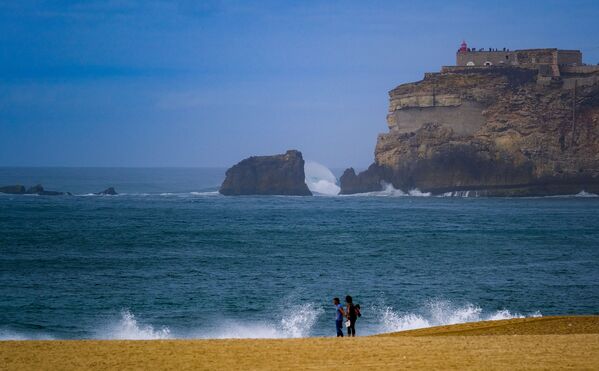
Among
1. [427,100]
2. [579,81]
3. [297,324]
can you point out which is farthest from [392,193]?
[297,324]

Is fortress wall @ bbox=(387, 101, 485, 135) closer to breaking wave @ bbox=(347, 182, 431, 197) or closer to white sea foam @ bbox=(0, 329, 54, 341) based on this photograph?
breaking wave @ bbox=(347, 182, 431, 197)

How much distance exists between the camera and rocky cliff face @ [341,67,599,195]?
108m

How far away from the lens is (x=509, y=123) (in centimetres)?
11125

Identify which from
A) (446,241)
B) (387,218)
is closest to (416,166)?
(387,218)

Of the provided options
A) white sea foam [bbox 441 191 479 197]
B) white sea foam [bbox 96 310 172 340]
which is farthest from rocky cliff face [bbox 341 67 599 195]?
white sea foam [bbox 96 310 172 340]

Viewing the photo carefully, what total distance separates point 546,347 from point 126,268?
2600 cm

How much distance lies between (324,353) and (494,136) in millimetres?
96911

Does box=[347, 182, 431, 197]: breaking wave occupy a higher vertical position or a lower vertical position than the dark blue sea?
higher

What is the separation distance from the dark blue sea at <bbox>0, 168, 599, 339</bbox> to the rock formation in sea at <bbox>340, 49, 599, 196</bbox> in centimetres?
3134

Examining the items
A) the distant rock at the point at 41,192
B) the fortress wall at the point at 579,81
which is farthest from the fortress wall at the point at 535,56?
the distant rock at the point at 41,192

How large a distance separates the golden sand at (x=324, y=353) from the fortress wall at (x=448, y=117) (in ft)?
319

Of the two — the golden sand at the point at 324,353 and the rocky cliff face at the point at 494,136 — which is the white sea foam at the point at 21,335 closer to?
the golden sand at the point at 324,353

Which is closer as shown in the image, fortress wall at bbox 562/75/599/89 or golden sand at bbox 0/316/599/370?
golden sand at bbox 0/316/599/370

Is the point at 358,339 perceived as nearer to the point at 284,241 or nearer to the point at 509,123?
the point at 284,241
